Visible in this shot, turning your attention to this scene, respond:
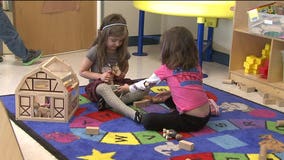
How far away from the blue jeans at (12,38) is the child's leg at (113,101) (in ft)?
3.87

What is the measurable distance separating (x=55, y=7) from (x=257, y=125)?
2.12 metres

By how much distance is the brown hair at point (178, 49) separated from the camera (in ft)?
6.31

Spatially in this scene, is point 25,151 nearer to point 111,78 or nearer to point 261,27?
point 111,78

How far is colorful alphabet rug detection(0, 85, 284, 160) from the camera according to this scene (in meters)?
1.72

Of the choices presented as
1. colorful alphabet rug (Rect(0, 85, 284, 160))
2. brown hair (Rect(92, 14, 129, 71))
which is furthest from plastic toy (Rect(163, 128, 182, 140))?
brown hair (Rect(92, 14, 129, 71))

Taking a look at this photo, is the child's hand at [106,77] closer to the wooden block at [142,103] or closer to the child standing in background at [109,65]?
the child standing in background at [109,65]

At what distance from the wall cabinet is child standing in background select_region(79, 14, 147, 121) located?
2.60 feet

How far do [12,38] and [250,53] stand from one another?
173cm

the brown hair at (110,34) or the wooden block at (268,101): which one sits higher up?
the brown hair at (110,34)

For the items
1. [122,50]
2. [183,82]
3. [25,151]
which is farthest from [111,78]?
[25,151]

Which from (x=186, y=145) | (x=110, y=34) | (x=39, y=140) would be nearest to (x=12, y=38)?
(x=110, y=34)

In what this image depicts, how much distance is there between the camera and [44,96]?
6.57 feet

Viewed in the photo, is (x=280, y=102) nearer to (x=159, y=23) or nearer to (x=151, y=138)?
(x=151, y=138)

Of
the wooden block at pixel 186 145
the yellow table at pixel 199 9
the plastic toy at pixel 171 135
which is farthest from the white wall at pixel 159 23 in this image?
the wooden block at pixel 186 145
